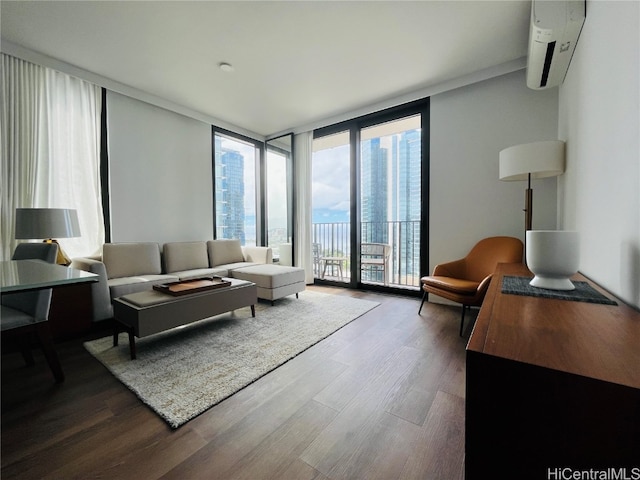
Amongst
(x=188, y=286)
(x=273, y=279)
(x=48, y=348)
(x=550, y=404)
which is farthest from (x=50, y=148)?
(x=550, y=404)

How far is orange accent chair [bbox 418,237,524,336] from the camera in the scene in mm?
2318

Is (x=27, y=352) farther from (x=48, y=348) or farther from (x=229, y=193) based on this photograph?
(x=229, y=193)

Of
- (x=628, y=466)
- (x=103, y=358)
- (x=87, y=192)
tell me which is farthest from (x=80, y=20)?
(x=628, y=466)

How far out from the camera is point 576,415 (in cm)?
48

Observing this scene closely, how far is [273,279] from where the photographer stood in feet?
10.2

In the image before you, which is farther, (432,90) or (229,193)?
(229,193)

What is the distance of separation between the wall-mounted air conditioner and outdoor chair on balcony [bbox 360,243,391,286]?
2654 millimetres

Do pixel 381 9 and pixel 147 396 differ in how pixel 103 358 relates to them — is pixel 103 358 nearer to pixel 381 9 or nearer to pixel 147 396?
pixel 147 396

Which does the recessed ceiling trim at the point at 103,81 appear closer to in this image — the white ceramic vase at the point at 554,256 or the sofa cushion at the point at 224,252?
the sofa cushion at the point at 224,252

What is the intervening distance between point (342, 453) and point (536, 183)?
300 centimetres

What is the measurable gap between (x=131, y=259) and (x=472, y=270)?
3763 mm

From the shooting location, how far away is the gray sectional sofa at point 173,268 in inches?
95.0

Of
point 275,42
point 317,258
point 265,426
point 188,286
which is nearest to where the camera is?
point 265,426

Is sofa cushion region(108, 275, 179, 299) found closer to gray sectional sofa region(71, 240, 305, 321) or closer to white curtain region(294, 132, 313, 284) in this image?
gray sectional sofa region(71, 240, 305, 321)
